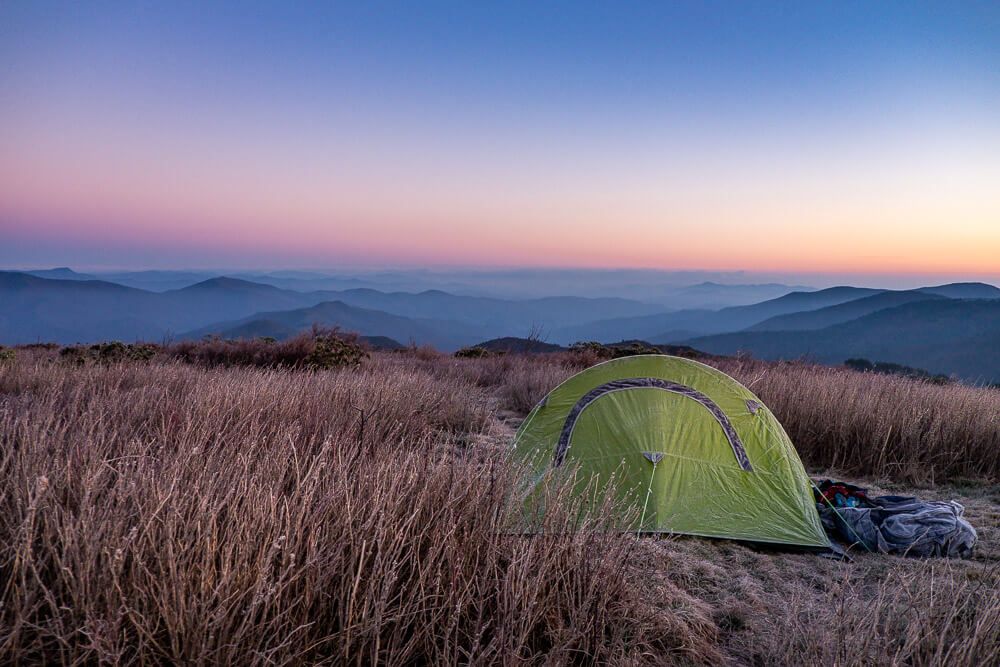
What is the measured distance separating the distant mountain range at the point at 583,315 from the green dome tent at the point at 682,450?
50.4 m

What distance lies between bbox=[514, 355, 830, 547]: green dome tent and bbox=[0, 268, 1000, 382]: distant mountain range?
50.4 metres

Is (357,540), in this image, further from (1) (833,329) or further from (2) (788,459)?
(1) (833,329)

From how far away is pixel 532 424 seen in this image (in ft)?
17.7

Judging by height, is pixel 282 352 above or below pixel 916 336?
above

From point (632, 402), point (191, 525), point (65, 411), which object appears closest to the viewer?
point (191, 525)

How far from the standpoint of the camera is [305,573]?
220 centimetres

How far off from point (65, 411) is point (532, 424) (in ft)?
12.9

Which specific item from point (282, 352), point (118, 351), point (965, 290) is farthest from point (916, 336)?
point (118, 351)

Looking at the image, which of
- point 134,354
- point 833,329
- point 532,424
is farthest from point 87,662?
point 833,329

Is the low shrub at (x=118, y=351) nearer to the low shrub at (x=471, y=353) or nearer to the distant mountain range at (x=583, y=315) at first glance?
the low shrub at (x=471, y=353)

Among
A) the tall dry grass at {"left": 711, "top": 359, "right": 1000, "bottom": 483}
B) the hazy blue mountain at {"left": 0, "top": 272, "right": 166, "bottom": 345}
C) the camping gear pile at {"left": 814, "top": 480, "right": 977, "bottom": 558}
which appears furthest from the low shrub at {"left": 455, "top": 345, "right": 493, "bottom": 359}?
the hazy blue mountain at {"left": 0, "top": 272, "right": 166, "bottom": 345}

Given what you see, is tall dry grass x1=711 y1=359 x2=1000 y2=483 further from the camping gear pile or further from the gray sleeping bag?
the gray sleeping bag

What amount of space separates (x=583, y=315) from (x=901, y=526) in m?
157

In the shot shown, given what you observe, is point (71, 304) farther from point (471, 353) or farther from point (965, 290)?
point (965, 290)
